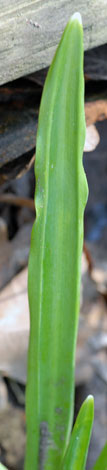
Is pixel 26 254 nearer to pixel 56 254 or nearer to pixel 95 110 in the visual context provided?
pixel 95 110

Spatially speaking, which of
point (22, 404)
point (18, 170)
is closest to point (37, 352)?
point (18, 170)

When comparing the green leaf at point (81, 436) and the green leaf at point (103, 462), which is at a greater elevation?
the green leaf at point (81, 436)

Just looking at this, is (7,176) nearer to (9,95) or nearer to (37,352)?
(9,95)

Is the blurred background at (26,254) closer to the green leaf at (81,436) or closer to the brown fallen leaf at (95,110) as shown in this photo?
the brown fallen leaf at (95,110)

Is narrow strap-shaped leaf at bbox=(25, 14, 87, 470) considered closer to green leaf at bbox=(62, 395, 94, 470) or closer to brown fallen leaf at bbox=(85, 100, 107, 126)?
green leaf at bbox=(62, 395, 94, 470)

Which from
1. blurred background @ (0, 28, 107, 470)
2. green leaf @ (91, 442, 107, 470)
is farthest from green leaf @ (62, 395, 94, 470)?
blurred background @ (0, 28, 107, 470)

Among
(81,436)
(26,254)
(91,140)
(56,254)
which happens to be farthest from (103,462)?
(26,254)

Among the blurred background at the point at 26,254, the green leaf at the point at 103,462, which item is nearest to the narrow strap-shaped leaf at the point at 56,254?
the green leaf at the point at 103,462
